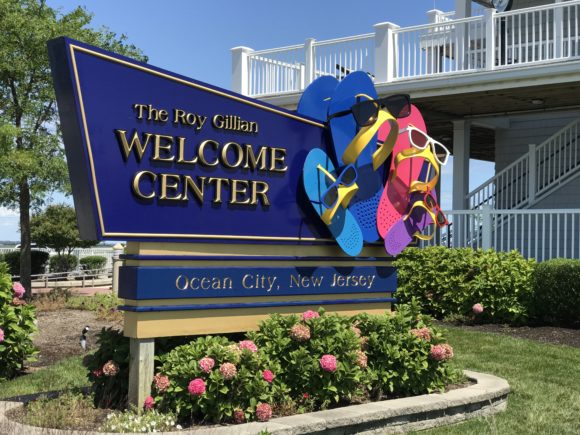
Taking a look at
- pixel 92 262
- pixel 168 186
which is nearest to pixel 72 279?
pixel 92 262

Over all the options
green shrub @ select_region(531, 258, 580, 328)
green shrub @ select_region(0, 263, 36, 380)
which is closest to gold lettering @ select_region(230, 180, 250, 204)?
green shrub @ select_region(0, 263, 36, 380)

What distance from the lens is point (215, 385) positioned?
5.14 meters

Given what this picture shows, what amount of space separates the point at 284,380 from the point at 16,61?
520 inches

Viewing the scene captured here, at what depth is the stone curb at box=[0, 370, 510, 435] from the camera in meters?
4.93

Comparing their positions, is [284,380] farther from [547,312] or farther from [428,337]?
[547,312]

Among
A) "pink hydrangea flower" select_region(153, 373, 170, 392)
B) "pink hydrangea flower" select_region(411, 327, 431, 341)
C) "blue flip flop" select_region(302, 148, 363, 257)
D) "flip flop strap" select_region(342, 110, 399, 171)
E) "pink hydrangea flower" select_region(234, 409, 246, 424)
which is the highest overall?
"flip flop strap" select_region(342, 110, 399, 171)

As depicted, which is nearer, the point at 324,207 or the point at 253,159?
the point at 253,159

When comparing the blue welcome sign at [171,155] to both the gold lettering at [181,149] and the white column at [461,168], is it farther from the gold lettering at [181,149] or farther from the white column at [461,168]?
the white column at [461,168]

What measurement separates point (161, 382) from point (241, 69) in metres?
11.7

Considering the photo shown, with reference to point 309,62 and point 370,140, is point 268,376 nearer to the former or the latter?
point 370,140

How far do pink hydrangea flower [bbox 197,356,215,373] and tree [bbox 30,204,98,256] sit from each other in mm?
25982

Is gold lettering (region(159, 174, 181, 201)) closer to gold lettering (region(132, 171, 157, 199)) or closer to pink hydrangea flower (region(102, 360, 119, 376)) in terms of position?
gold lettering (region(132, 171, 157, 199))

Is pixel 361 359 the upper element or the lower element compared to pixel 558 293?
lower

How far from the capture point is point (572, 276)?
1063cm
